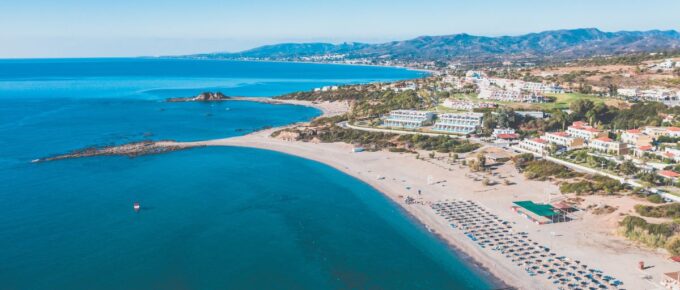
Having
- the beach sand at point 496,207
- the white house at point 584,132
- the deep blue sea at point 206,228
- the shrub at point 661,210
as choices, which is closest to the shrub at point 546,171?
the beach sand at point 496,207

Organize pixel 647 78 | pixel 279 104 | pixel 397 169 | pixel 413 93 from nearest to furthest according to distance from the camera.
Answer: pixel 397 169
pixel 647 78
pixel 413 93
pixel 279 104

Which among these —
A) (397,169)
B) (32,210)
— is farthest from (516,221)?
(32,210)

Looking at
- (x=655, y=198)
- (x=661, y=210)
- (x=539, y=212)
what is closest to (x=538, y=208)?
(x=539, y=212)

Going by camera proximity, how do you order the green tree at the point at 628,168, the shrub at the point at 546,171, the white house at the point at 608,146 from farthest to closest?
the white house at the point at 608,146
the shrub at the point at 546,171
the green tree at the point at 628,168

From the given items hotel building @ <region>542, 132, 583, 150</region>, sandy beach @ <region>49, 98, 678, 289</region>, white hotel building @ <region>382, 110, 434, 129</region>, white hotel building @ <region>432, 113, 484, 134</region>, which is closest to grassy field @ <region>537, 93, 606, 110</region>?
white hotel building @ <region>432, 113, 484, 134</region>

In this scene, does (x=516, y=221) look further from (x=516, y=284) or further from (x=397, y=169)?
(x=397, y=169)

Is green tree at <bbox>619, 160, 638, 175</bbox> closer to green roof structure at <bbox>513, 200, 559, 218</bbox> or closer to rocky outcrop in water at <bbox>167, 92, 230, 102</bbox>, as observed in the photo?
green roof structure at <bbox>513, 200, 559, 218</bbox>

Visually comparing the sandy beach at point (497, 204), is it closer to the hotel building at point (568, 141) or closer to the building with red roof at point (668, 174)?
the building with red roof at point (668, 174)
